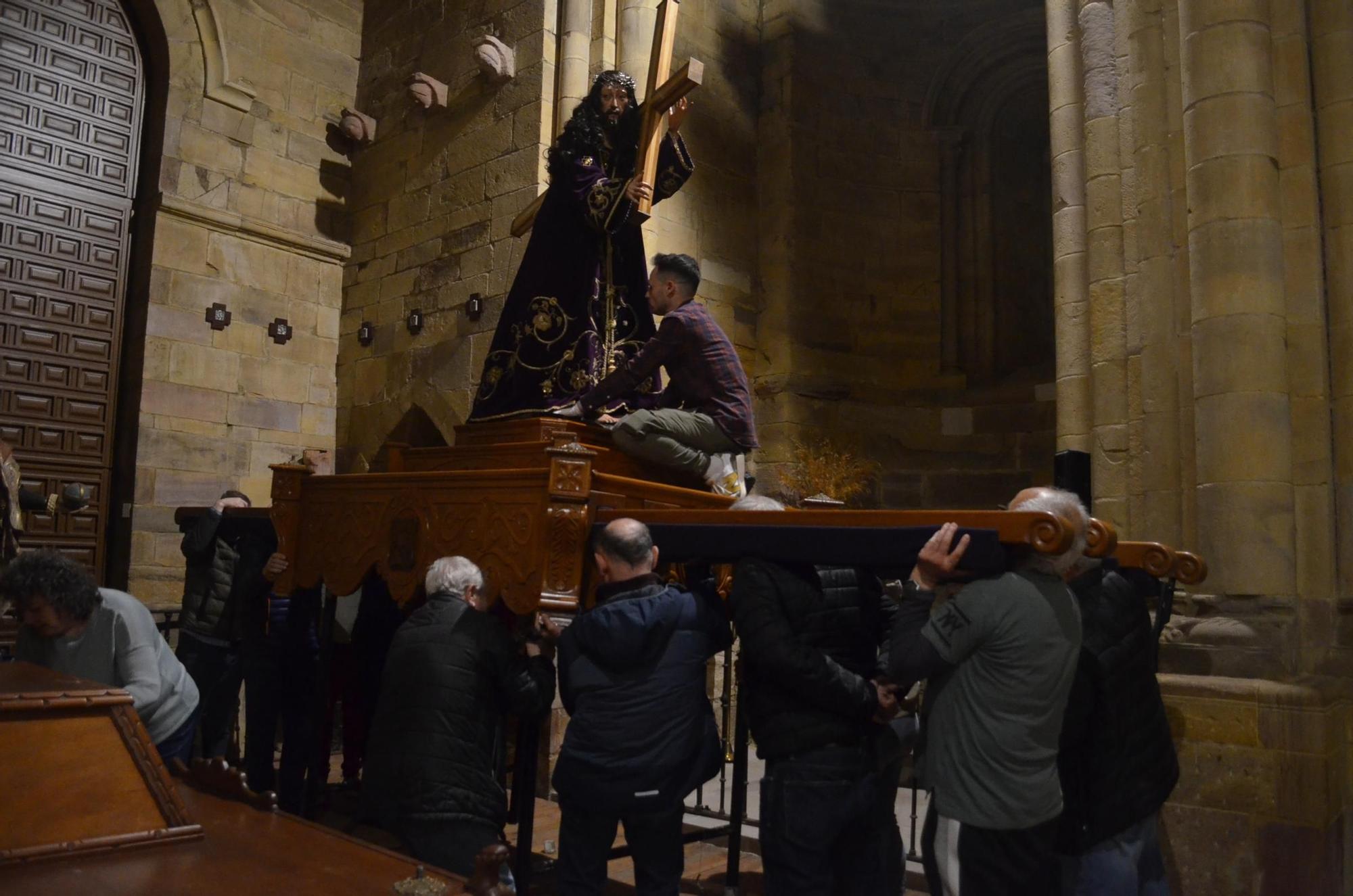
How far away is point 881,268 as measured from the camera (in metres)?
9.54

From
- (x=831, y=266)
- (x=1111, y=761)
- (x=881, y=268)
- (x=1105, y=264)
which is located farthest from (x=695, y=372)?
(x=881, y=268)

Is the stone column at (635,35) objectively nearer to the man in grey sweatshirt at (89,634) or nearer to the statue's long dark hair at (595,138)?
the statue's long dark hair at (595,138)

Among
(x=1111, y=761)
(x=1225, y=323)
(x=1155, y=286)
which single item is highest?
(x=1155, y=286)

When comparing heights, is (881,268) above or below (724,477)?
above

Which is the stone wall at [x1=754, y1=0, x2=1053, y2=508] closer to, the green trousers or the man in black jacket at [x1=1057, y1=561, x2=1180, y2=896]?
the green trousers

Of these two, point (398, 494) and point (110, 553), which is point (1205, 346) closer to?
point (398, 494)

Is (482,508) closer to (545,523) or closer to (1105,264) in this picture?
(545,523)

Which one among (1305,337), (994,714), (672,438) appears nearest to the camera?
(994,714)

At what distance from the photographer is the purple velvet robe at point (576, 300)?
3.89 meters

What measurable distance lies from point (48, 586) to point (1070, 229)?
525cm

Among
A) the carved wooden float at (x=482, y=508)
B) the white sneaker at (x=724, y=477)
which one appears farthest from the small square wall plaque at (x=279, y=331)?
the white sneaker at (x=724, y=477)

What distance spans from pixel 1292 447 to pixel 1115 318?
3.86ft

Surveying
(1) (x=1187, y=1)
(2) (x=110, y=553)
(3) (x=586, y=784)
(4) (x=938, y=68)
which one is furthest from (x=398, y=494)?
(4) (x=938, y=68)

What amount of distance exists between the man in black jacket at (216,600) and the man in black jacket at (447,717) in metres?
1.65
